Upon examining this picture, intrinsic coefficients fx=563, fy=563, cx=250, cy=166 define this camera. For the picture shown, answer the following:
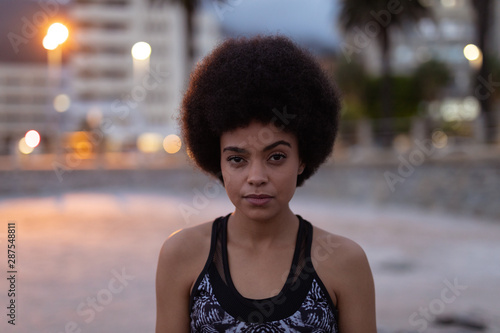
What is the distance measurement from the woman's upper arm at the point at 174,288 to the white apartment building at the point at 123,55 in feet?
217

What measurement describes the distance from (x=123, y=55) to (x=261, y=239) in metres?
71.4

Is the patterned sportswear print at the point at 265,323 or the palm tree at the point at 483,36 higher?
the palm tree at the point at 483,36

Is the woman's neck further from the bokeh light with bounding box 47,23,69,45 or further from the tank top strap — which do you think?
the bokeh light with bounding box 47,23,69,45

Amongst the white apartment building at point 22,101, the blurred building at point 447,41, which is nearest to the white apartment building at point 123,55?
the white apartment building at point 22,101

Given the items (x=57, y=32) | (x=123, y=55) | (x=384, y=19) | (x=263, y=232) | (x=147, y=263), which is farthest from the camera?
(x=123, y=55)

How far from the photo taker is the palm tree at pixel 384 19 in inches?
1068

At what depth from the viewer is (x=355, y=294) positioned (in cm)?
207

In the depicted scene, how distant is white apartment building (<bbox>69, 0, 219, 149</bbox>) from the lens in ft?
223

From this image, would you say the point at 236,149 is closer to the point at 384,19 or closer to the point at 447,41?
the point at 384,19

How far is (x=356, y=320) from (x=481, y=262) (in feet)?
31.0

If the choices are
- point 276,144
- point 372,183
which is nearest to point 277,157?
point 276,144

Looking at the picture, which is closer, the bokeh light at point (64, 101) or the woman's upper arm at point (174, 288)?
the woman's upper arm at point (174, 288)

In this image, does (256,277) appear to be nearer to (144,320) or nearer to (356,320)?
(356,320)

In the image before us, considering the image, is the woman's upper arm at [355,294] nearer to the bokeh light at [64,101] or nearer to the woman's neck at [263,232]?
the woman's neck at [263,232]
